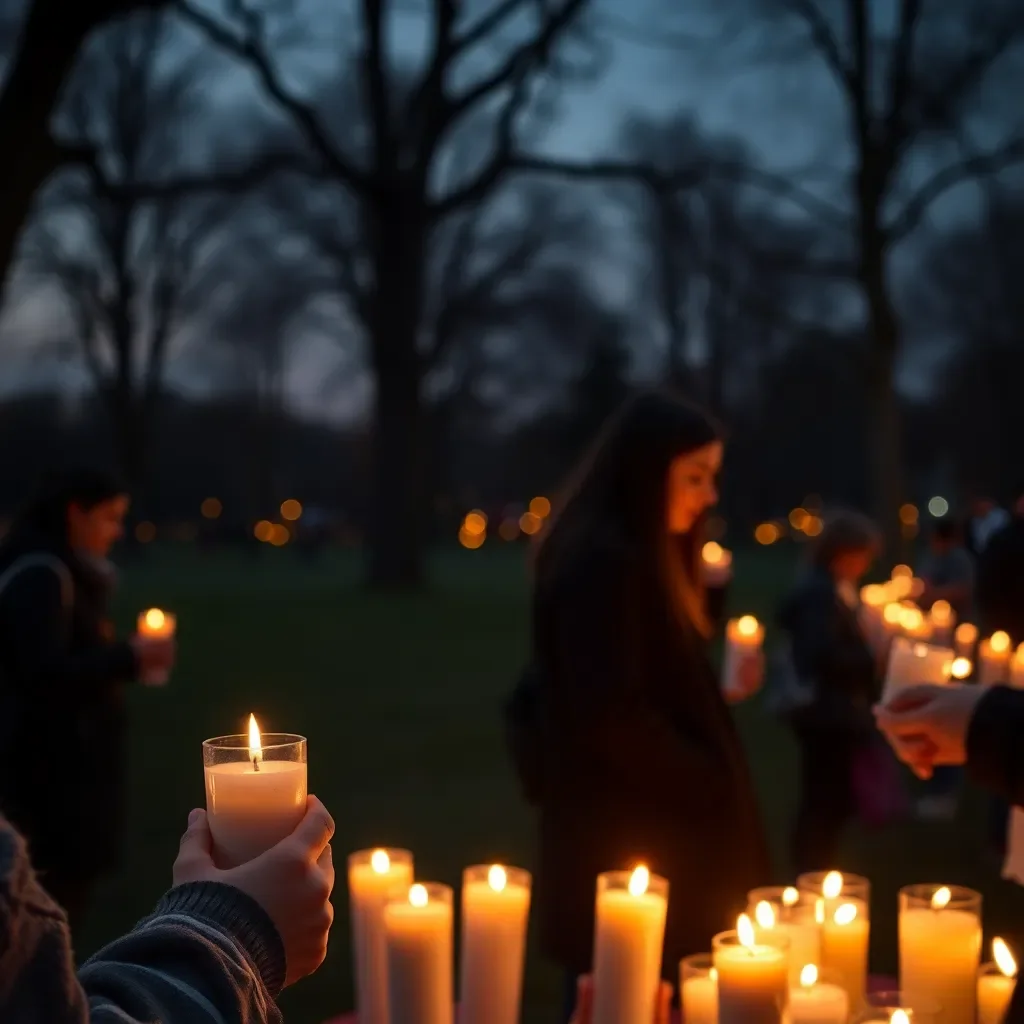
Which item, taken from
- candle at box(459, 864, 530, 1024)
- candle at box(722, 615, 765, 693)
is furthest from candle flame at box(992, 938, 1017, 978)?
candle at box(722, 615, 765, 693)

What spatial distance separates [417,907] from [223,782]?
1213 mm

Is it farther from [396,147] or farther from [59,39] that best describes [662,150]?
[59,39]

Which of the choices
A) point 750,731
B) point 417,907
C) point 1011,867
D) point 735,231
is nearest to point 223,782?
point 417,907

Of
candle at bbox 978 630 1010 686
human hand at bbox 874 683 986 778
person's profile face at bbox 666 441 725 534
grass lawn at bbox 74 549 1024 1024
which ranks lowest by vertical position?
grass lawn at bbox 74 549 1024 1024

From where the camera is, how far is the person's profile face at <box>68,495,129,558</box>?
5359 mm

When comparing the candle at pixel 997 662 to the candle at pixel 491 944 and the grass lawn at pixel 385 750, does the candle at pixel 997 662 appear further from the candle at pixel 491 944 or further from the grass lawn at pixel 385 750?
the candle at pixel 491 944

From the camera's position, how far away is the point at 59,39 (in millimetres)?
9180

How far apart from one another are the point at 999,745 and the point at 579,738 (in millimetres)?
1288

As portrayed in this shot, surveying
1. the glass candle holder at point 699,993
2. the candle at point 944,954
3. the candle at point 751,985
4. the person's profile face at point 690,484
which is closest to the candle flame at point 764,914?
the glass candle holder at point 699,993

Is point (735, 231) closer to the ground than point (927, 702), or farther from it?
farther from it

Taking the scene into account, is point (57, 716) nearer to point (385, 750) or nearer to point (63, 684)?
point (63, 684)

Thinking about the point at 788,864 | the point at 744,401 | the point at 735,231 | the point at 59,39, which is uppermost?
the point at 744,401

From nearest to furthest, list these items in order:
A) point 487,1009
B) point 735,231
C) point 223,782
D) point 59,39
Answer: point 223,782, point 487,1009, point 59,39, point 735,231

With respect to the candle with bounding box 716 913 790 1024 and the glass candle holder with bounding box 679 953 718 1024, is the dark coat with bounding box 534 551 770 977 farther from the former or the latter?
the candle with bounding box 716 913 790 1024
